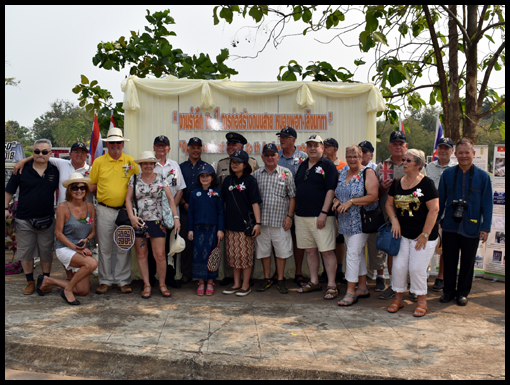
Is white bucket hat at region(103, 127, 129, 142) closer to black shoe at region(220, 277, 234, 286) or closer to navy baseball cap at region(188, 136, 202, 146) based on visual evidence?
navy baseball cap at region(188, 136, 202, 146)

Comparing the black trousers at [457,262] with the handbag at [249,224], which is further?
the handbag at [249,224]

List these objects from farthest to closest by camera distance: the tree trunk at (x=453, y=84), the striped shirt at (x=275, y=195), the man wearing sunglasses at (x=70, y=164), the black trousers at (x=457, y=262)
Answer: the tree trunk at (x=453, y=84)
the man wearing sunglasses at (x=70, y=164)
the striped shirt at (x=275, y=195)
the black trousers at (x=457, y=262)

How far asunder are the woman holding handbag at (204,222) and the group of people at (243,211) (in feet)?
0.04

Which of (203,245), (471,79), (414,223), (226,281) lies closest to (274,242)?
(203,245)

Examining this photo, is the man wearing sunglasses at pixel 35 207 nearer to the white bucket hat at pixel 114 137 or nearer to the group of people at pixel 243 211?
the group of people at pixel 243 211

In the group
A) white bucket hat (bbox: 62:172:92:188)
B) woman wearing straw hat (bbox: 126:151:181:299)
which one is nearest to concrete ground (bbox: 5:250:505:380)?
woman wearing straw hat (bbox: 126:151:181:299)

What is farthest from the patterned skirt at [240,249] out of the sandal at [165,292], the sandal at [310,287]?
the sandal at [165,292]

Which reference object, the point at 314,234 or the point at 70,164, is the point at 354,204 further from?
the point at 70,164

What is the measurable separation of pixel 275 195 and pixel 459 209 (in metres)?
2.33

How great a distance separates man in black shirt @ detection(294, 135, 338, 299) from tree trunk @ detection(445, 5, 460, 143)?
299cm

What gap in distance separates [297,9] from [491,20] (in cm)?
360

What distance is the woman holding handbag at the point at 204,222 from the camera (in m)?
5.74

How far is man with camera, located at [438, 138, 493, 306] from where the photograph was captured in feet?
17.4
